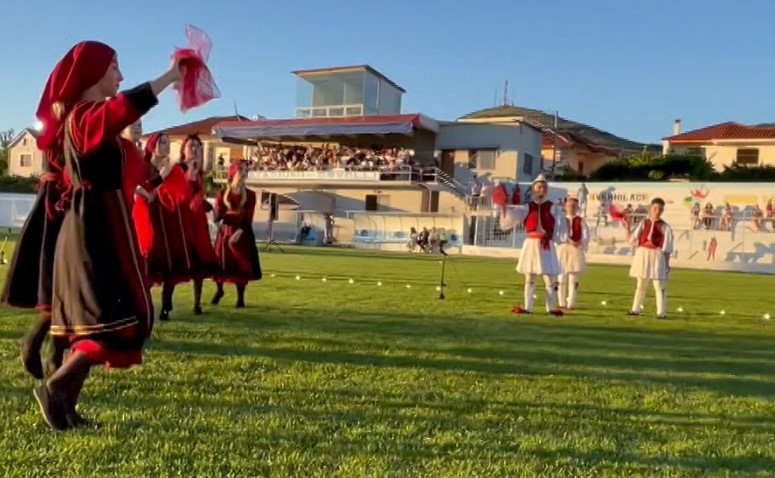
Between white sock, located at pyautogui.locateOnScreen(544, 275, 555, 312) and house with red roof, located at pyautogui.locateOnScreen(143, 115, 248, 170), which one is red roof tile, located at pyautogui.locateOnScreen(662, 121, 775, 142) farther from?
white sock, located at pyautogui.locateOnScreen(544, 275, 555, 312)

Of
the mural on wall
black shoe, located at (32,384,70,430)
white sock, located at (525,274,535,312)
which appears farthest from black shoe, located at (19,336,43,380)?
the mural on wall

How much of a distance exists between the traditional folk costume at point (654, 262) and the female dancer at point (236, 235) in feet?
18.9

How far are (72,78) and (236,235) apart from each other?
5.24 metres

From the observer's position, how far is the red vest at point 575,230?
11258mm

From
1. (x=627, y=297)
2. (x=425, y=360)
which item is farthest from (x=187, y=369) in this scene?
(x=627, y=297)

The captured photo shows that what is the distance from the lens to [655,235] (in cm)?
1075

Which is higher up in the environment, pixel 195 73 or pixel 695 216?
pixel 695 216

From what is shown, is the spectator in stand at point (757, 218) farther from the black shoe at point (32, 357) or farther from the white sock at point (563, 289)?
the black shoe at point (32, 357)

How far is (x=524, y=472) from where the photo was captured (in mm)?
3094

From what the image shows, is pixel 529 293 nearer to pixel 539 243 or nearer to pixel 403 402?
pixel 539 243

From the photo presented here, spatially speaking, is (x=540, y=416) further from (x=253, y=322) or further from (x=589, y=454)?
(x=253, y=322)

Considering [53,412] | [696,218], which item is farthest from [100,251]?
[696,218]

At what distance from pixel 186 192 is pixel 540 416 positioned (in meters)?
4.73

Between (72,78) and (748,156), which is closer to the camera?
(72,78)
